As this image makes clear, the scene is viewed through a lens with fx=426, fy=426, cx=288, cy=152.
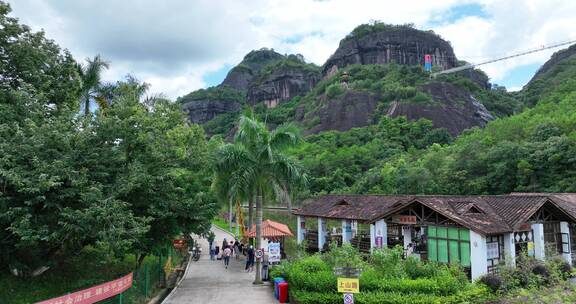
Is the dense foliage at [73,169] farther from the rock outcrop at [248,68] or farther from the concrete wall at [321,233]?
the rock outcrop at [248,68]

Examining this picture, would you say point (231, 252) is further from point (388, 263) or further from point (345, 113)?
point (345, 113)

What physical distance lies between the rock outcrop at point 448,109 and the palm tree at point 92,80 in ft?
209

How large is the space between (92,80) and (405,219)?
1709 cm

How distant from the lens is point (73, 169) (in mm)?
12625

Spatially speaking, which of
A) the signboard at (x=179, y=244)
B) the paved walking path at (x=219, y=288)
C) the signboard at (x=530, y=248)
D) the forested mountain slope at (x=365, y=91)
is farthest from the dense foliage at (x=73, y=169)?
the forested mountain slope at (x=365, y=91)

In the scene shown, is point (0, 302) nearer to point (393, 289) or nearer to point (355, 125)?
point (393, 289)

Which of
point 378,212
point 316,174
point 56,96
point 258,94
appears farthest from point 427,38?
point 56,96

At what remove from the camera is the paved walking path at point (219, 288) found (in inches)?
605

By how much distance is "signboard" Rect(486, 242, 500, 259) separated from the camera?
17.4 m

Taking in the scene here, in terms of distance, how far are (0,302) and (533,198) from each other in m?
20.5

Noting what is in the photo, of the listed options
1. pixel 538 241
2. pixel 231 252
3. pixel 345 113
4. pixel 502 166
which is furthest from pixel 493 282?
pixel 345 113

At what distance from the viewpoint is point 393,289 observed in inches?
529

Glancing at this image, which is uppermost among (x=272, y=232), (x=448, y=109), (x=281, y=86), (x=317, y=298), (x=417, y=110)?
(x=281, y=86)

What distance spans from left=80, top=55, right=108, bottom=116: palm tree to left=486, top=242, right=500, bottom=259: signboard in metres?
19.1
